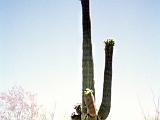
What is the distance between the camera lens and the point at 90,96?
736 cm

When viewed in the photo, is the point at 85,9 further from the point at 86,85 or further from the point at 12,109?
the point at 12,109

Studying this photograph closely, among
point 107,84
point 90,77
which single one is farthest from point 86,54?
point 107,84

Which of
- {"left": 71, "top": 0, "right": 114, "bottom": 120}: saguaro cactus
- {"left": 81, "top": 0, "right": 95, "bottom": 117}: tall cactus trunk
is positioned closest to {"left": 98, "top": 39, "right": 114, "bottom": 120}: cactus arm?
{"left": 71, "top": 0, "right": 114, "bottom": 120}: saguaro cactus

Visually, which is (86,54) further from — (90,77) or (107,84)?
(107,84)

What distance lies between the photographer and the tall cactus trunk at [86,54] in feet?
28.1

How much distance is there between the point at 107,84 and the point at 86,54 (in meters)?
0.96

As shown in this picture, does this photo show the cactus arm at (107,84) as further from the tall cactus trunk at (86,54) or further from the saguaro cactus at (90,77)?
the tall cactus trunk at (86,54)

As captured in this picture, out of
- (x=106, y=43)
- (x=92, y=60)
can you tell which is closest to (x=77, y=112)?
(x=92, y=60)

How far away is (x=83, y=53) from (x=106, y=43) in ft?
2.38

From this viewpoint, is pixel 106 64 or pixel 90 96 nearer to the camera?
pixel 90 96

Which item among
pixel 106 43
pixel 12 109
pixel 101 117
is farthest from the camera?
pixel 12 109

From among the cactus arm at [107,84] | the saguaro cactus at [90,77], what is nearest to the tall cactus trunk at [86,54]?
the saguaro cactus at [90,77]

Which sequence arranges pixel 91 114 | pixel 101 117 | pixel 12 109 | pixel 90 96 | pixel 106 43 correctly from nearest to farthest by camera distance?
1. pixel 90 96
2. pixel 91 114
3. pixel 101 117
4. pixel 106 43
5. pixel 12 109

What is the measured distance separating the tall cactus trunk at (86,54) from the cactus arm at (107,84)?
0.37m
